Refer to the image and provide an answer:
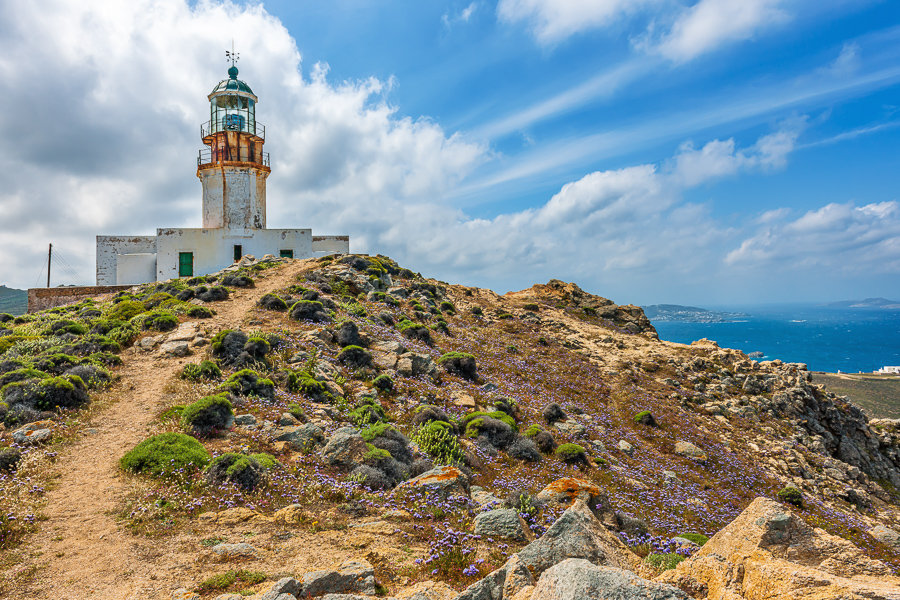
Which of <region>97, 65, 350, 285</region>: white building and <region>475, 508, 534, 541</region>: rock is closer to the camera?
<region>475, 508, 534, 541</region>: rock

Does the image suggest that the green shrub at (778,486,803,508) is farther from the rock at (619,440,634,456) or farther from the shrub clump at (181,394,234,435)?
the shrub clump at (181,394,234,435)

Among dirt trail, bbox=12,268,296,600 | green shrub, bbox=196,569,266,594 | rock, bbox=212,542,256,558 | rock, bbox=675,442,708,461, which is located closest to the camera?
green shrub, bbox=196,569,266,594

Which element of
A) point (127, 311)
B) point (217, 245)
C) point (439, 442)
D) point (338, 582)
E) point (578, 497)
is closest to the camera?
point (338, 582)

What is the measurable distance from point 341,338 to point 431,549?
44.1ft

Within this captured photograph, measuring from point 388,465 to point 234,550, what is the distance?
12.9 feet

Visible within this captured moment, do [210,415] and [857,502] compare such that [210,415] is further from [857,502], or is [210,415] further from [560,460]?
[857,502]

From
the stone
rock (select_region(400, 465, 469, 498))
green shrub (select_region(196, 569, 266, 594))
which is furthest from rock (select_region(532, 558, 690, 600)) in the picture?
the stone

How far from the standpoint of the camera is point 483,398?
65.8 ft

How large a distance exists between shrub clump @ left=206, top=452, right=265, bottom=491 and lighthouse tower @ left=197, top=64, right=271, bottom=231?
36496 mm

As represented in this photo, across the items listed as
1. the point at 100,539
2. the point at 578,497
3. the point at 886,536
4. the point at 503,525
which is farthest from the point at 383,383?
the point at 886,536

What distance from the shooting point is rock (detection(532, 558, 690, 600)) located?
13.0 ft

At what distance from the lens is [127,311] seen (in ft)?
73.7

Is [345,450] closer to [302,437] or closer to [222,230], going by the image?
[302,437]

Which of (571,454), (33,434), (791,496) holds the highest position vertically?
(33,434)
